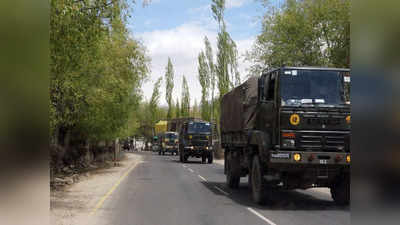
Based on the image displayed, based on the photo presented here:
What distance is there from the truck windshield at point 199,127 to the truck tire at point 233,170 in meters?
22.0

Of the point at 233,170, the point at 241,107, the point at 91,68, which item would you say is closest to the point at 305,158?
the point at 241,107

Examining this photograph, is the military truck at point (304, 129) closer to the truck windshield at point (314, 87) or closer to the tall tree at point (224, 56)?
the truck windshield at point (314, 87)

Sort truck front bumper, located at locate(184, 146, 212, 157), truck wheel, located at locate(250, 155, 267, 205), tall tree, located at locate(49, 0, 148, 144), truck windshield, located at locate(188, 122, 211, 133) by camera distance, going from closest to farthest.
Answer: tall tree, located at locate(49, 0, 148, 144)
truck wheel, located at locate(250, 155, 267, 205)
truck front bumper, located at locate(184, 146, 212, 157)
truck windshield, located at locate(188, 122, 211, 133)

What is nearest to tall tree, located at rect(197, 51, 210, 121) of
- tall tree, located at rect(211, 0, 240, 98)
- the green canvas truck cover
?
tall tree, located at rect(211, 0, 240, 98)

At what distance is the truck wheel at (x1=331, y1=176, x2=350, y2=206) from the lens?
40.7 ft

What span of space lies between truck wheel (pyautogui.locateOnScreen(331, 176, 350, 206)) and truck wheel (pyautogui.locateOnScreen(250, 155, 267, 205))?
2220 millimetres

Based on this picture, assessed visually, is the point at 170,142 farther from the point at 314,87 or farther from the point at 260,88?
the point at 314,87

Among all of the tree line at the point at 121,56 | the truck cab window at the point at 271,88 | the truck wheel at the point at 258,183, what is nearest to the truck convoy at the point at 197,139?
the tree line at the point at 121,56

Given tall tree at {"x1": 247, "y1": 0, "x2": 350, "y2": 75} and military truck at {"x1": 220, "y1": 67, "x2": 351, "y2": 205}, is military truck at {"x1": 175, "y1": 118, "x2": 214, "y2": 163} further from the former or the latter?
military truck at {"x1": 220, "y1": 67, "x2": 351, "y2": 205}

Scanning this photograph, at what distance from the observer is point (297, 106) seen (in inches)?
455

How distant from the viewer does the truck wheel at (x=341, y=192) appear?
1240cm
